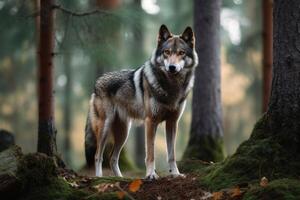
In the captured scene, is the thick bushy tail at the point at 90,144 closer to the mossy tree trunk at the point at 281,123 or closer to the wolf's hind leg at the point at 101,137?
the wolf's hind leg at the point at 101,137

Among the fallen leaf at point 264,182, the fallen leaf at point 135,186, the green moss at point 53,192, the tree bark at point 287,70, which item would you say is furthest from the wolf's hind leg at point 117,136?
the fallen leaf at point 135,186

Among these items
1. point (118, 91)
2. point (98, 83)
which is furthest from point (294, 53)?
point (98, 83)

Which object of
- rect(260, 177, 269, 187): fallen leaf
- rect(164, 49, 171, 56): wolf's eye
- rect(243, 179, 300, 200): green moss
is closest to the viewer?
rect(243, 179, 300, 200): green moss

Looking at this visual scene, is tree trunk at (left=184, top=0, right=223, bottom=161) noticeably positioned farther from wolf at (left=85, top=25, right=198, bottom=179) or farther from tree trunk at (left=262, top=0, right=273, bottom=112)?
tree trunk at (left=262, top=0, right=273, bottom=112)

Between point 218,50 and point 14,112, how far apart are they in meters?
24.0

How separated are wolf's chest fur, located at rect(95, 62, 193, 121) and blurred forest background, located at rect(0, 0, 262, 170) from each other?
1.06 meters

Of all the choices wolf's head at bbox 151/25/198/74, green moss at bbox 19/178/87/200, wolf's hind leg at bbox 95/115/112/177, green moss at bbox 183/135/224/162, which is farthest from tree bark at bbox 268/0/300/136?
green moss at bbox 183/135/224/162

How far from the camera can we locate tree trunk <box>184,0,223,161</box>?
33.4 feet

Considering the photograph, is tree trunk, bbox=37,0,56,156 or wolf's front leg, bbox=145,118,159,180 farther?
tree trunk, bbox=37,0,56,156

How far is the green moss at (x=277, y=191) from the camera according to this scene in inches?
190

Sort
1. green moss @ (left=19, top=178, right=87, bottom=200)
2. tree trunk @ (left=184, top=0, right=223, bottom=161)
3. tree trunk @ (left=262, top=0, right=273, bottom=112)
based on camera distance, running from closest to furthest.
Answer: green moss @ (left=19, top=178, right=87, bottom=200) < tree trunk @ (left=184, top=0, right=223, bottom=161) < tree trunk @ (left=262, top=0, right=273, bottom=112)

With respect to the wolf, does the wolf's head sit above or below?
above

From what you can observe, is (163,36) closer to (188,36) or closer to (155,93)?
(188,36)

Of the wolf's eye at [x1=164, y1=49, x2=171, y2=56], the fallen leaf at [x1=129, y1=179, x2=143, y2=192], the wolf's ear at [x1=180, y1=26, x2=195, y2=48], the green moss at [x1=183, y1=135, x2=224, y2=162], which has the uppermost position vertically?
the wolf's ear at [x1=180, y1=26, x2=195, y2=48]
